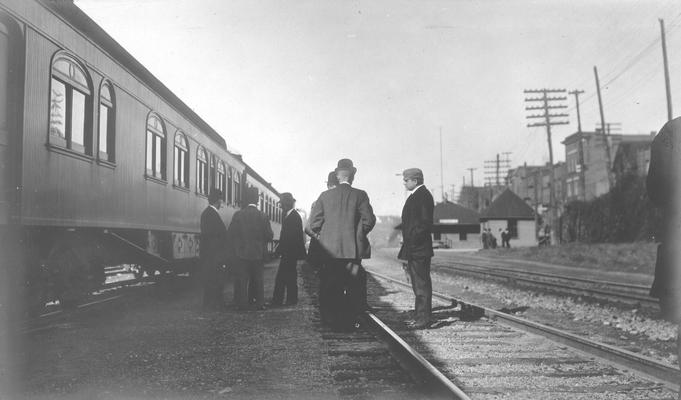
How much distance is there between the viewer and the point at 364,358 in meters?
4.80

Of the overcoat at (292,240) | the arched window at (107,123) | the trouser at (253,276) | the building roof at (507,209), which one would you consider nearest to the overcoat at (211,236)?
the trouser at (253,276)

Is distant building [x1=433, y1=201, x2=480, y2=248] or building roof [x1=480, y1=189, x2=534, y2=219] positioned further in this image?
distant building [x1=433, y1=201, x2=480, y2=248]

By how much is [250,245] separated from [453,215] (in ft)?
178

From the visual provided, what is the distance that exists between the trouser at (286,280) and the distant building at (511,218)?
1905 inches

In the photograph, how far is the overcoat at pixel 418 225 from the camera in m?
6.44

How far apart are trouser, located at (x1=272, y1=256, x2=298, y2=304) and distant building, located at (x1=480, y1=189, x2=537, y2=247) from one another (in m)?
Answer: 48.4

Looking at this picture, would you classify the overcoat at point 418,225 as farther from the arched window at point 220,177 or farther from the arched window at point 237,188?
the arched window at point 237,188

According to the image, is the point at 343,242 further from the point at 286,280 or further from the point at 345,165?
the point at 286,280

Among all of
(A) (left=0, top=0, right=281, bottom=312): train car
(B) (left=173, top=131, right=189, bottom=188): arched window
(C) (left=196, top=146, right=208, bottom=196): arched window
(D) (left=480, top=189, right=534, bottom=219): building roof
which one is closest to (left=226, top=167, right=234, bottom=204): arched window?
(C) (left=196, top=146, right=208, bottom=196): arched window

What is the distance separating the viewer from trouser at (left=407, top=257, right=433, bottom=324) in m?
6.52

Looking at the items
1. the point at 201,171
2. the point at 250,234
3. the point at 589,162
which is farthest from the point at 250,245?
the point at 589,162

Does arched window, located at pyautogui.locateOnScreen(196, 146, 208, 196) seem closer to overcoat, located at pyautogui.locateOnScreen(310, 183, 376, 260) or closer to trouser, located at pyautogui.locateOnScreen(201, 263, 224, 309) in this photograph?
trouser, located at pyautogui.locateOnScreen(201, 263, 224, 309)

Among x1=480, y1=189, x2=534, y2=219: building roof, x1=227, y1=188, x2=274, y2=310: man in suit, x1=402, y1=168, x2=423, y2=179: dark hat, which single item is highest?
x1=480, y1=189, x2=534, y2=219: building roof

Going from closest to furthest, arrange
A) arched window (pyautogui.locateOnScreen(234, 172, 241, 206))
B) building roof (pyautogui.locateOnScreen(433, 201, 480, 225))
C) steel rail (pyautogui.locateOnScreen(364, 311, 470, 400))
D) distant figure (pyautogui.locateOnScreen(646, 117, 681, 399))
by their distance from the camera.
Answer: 1. distant figure (pyautogui.locateOnScreen(646, 117, 681, 399))
2. steel rail (pyautogui.locateOnScreen(364, 311, 470, 400))
3. arched window (pyautogui.locateOnScreen(234, 172, 241, 206))
4. building roof (pyautogui.locateOnScreen(433, 201, 480, 225))
